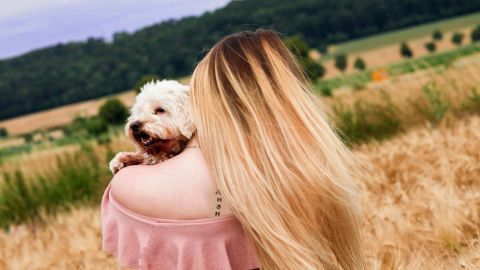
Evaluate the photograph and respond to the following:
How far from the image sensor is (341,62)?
6106 cm

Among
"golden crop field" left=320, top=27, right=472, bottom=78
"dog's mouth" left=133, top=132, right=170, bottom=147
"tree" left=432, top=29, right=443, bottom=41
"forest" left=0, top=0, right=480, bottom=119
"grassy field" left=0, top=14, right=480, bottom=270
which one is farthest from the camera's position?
"tree" left=432, top=29, right=443, bottom=41

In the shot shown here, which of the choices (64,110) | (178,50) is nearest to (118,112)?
(178,50)

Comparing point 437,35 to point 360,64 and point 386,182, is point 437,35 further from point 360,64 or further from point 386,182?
point 386,182

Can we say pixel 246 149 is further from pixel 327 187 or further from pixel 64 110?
pixel 64 110

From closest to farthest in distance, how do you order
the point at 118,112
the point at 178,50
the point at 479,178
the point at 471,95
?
1. the point at 479,178
2. the point at 471,95
3. the point at 118,112
4. the point at 178,50

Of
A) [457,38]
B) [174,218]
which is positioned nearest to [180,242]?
[174,218]

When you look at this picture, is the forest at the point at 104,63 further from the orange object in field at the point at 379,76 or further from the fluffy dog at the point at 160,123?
the fluffy dog at the point at 160,123

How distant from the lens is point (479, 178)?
5.60 m

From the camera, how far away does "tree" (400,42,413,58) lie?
2141 inches

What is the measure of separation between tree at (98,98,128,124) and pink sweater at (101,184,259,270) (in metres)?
24.6

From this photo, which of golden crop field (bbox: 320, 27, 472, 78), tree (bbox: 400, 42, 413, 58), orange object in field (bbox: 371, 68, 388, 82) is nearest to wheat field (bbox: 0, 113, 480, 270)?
orange object in field (bbox: 371, 68, 388, 82)

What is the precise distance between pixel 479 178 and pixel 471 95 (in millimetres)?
5647

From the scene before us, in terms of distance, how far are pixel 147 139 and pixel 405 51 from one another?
55264 millimetres

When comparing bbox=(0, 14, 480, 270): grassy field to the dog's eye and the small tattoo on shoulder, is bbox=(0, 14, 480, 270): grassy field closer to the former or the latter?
the small tattoo on shoulder
